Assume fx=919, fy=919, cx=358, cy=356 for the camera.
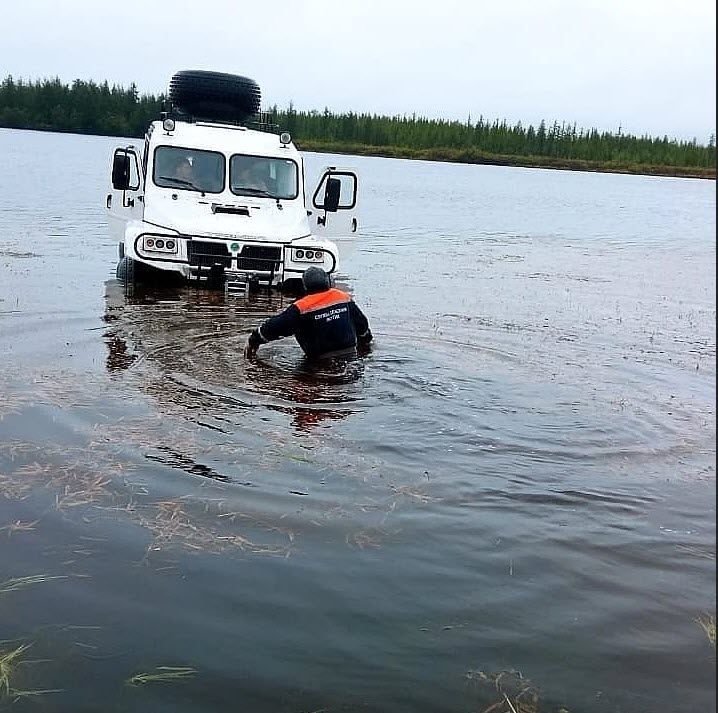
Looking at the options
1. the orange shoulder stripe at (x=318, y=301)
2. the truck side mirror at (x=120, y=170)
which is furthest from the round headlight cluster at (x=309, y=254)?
the orange shoulder stripe at (x=318, y=301)

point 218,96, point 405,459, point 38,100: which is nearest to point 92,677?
point 405,459

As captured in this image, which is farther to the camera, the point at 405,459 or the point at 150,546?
the point at 405,459

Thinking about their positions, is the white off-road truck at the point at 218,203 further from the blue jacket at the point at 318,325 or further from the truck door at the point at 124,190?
the blue jacket at the point at 318,325

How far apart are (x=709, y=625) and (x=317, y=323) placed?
4887 millimetres

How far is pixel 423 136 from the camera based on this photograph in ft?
208

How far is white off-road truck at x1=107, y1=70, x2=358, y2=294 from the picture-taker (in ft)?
40.3

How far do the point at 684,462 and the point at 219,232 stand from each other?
7.80 metres

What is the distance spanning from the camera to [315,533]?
468 cm

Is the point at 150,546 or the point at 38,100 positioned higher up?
the point at 38,100

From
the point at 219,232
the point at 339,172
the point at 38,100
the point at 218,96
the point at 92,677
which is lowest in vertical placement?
the point at 92,677

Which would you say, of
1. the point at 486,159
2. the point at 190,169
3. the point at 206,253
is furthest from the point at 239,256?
the point at 486,159

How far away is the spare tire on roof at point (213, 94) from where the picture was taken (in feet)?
48.3

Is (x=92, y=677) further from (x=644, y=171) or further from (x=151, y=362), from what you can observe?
(x=644, y=171)

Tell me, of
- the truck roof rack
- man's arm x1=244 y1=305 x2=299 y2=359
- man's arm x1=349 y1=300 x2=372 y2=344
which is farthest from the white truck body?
man's arm x1=244 y1=305 x2=299 y2=359
